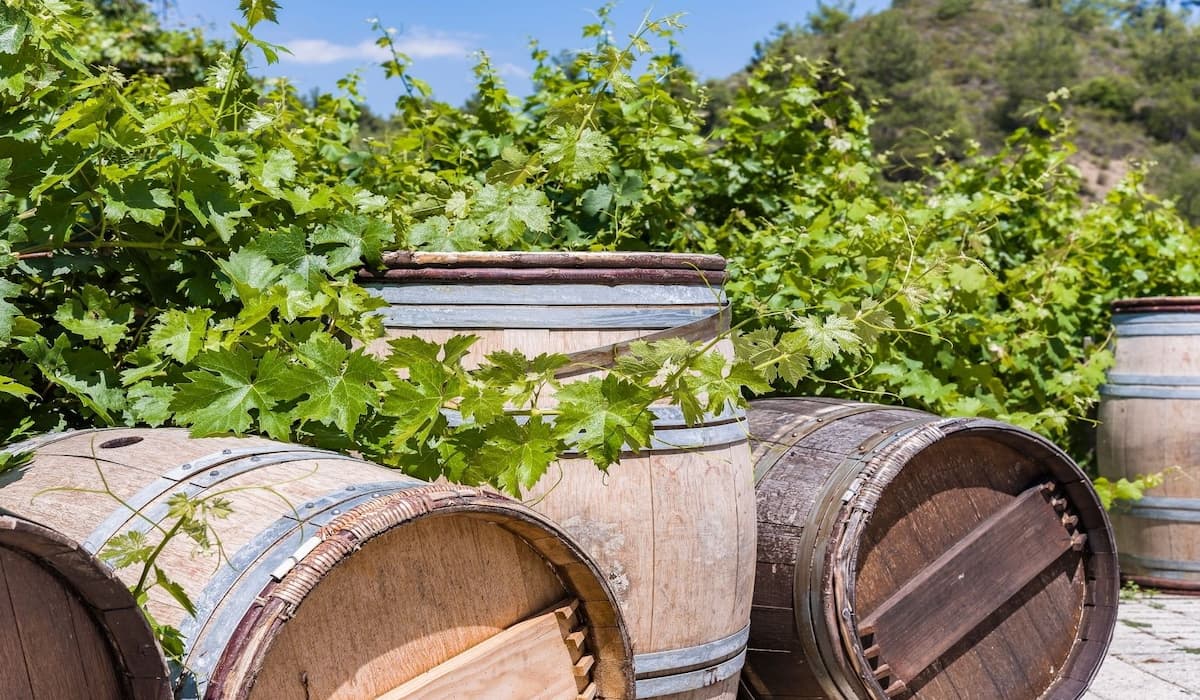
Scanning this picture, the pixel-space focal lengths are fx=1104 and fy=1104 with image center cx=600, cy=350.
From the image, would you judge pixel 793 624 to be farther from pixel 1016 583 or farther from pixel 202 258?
pixel 202 258

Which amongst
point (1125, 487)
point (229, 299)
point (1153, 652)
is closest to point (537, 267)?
point (229, 299)

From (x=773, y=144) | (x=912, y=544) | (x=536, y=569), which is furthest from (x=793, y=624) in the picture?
(x=773, y=144)

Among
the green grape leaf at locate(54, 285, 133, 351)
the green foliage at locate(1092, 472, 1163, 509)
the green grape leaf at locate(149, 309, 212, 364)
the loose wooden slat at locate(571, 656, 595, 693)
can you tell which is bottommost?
the green foliage at locate(1092, 472, 1163, 509)

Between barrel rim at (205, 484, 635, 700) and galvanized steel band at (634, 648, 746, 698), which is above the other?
barrel rim at (205, 484, 635, 700)

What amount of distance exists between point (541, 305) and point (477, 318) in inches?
4.6

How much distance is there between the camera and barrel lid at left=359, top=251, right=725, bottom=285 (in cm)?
193

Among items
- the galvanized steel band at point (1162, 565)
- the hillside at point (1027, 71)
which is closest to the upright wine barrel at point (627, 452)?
the galvanized steel band at point (1162, 565)

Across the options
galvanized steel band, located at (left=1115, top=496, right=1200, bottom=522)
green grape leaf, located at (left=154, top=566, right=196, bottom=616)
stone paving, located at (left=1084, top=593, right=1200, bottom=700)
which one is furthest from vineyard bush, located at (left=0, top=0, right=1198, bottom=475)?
galvanized steel band, located at (left=1115, top=496, right=1200, bottom=522)

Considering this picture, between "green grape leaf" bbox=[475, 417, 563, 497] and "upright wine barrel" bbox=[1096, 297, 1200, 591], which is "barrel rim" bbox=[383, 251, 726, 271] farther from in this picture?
"upright wine barrel" bbox=[1096, 297, 1200, 591]

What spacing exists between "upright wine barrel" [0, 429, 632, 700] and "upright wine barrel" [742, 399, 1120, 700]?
0.74 m

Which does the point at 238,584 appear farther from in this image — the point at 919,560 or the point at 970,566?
the point at 970,566

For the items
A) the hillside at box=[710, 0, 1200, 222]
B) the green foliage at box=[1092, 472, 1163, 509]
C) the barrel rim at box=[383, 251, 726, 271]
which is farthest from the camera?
the hillside at box=[710, 0, 1200, 222]

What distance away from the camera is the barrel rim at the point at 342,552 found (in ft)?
3.96

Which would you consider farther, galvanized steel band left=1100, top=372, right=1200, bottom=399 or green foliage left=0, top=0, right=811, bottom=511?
galvanized steel band left=1100, top=372, right=1200, bottom=399
